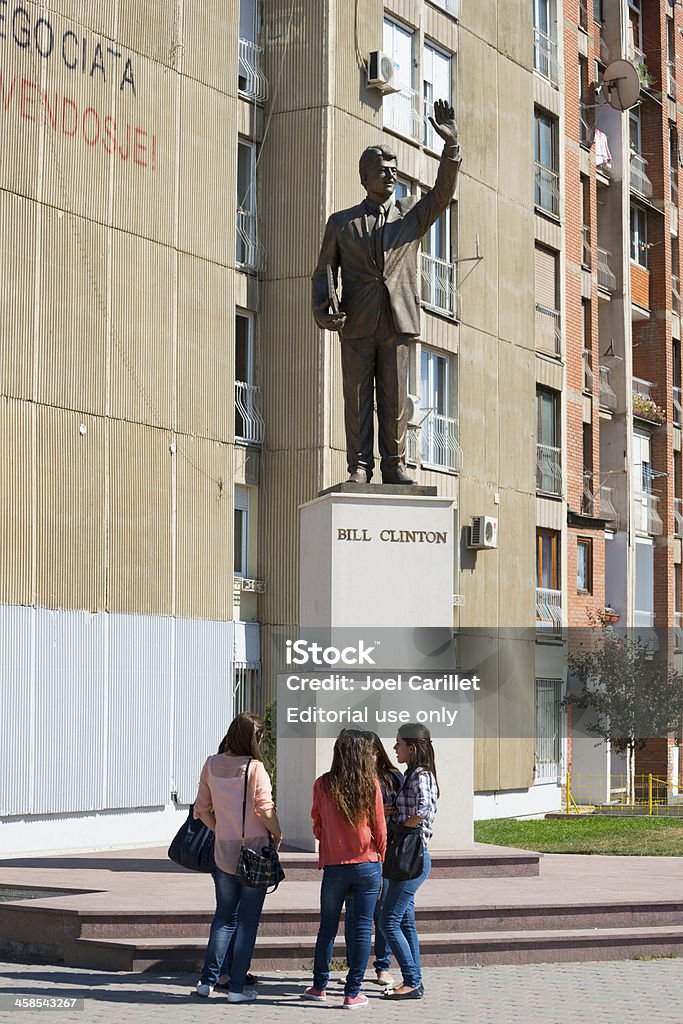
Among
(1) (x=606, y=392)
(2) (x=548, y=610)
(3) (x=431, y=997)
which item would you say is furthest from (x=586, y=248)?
(3) (x=431, y=997)

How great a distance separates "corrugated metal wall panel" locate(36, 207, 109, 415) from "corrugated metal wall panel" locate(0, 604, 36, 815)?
10.6 feet

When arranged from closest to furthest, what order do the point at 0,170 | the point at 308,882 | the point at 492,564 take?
the point at 308,882, the point at 0,170, the point at 492,564

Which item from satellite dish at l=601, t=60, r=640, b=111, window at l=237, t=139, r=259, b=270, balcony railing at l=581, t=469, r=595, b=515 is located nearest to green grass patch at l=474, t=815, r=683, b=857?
window at l=237, t=139, r=259, b=270

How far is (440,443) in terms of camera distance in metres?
32.2

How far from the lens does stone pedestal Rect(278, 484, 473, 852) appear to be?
14.2 m

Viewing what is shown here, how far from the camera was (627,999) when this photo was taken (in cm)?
1028

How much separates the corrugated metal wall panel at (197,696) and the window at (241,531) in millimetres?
1987

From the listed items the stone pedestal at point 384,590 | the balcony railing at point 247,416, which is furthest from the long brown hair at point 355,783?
the balcony railing at point 247,416

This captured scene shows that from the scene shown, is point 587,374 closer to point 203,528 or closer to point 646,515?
point 646,515

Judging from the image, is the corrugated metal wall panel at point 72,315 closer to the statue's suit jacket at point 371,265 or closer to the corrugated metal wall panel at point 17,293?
the corrugated metal wall panel at point 17,293

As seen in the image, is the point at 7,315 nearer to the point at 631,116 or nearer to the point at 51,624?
the point at 51,624

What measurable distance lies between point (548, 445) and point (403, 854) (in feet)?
91.7

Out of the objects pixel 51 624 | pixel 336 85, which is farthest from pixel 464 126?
pixel 51 624

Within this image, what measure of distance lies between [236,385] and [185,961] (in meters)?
18.4
